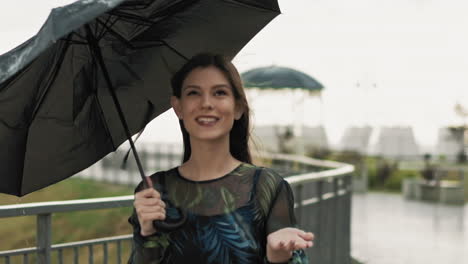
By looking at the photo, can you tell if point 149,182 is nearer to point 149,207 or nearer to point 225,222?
point 149,207

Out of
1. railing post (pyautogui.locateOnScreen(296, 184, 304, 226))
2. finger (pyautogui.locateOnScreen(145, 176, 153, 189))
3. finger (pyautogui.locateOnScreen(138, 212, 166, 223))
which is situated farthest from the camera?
railing post (pyautogui.locateOnScreen(296, 184, 304, 226))

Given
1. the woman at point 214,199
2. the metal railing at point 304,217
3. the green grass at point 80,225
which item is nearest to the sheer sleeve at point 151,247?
the woman at point 214,199

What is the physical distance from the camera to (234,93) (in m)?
2.74

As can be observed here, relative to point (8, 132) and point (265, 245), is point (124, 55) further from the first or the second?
point (265, 245)

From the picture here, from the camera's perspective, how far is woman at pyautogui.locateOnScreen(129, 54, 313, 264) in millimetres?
2494

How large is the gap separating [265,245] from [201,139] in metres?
0.47

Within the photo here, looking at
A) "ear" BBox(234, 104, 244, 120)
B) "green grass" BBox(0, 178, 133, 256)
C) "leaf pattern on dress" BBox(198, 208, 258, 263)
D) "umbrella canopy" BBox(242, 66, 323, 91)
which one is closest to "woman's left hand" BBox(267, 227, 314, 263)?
"leaf pattern on dress" BBox(198, 208, 258, 263)

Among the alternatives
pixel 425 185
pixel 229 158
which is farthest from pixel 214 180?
pixel 425 185

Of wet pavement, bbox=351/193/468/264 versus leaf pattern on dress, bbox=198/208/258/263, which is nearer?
leaf pattern on dress, bbox=198/208/258/263

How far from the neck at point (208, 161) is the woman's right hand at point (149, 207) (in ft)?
0.72

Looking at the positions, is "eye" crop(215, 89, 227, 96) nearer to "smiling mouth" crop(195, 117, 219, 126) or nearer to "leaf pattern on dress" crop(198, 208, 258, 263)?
"smiling mouth" crop(195, 117, 219, 126)

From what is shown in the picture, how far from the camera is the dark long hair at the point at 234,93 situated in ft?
9.03

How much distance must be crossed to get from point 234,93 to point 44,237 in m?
2.03

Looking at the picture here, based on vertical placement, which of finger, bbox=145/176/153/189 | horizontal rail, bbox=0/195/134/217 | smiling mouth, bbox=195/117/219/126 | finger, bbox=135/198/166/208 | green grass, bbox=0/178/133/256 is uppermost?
smiling mouth, bbox=195/117/219/126
